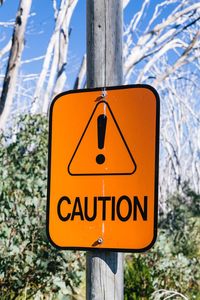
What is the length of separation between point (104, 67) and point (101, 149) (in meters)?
0.30

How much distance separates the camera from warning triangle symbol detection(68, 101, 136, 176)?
69.9 inches

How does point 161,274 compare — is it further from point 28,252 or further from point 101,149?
point 101,149

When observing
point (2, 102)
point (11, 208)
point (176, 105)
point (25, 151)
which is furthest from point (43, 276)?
point (176, 105)

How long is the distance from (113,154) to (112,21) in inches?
19.8

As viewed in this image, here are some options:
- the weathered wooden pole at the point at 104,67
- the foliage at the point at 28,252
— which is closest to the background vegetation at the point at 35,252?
the foliage at the point at 28,252

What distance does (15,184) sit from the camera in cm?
574

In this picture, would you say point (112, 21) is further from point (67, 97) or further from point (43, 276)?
point (43, 276)

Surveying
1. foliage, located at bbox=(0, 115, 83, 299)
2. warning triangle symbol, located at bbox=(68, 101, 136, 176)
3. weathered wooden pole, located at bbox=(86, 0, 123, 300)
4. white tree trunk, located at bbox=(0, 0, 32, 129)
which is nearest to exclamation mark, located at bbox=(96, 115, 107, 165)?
warning triangle symbol, located at bbox=(68, 101, 136, 176)

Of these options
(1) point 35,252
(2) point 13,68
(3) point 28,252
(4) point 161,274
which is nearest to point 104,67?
(3) point 28,252

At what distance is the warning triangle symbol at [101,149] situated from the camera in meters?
1.77

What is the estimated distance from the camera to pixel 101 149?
Answer: 5.92 ft

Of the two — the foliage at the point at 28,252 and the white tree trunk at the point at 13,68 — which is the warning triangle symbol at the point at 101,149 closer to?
the foliage at the point at 28,252

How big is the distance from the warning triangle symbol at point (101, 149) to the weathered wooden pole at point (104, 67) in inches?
5.7

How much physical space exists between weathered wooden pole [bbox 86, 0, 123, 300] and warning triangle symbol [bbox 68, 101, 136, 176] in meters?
0.15
